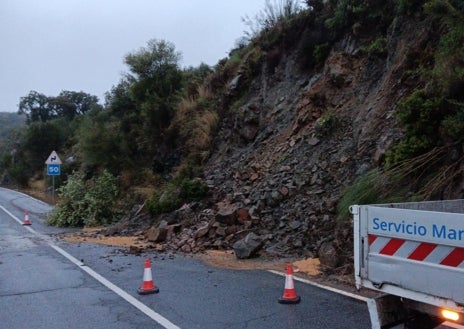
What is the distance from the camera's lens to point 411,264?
13.7 ft

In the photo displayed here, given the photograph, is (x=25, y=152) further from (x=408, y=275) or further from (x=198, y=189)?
(x=408, y=275)

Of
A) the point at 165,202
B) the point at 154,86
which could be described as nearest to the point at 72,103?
the point at 154,86

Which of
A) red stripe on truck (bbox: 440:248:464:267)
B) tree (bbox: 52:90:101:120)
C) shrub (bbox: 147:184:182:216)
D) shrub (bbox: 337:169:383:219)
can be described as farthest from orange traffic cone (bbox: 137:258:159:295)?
tree (bbox: 52:90:101:120)

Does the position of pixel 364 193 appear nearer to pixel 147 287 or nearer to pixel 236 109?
pixel 147 287

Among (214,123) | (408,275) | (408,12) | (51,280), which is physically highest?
(408,12)

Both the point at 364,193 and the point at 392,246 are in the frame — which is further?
the point at 364,193

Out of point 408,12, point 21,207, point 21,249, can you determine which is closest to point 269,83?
point 408,12

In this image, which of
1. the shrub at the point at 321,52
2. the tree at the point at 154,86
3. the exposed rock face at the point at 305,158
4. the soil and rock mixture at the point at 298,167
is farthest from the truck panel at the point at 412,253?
the tree at the point at 154,86

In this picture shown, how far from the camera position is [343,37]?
1664 centimetres

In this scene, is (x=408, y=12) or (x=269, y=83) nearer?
(x=408, y=12)

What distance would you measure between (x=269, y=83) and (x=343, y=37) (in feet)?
11.4

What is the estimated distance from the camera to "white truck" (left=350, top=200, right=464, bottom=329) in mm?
3857

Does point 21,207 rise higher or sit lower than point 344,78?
lower

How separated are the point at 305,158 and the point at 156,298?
7.13m
